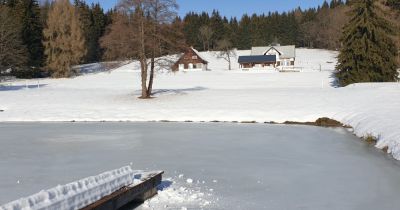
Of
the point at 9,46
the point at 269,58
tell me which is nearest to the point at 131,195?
the point at 9,46

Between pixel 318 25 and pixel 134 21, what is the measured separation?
115m

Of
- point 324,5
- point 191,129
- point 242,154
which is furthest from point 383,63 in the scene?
point 324,5

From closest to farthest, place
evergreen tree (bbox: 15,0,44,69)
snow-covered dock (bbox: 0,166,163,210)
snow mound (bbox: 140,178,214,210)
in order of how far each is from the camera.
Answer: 1. snow-covered dock (bbox: 0,166,163,210)
2. snow mound (bbox: 140,178,214,210)
3. evergreen tree (bbox: 15,0,44,69)

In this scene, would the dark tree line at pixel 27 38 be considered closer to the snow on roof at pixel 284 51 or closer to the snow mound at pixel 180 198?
the snow on roof at pixel 284 51

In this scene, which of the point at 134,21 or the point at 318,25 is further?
the point at 318,25

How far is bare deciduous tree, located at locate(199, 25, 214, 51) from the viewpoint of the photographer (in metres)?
134

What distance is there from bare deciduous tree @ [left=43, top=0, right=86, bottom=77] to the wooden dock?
62.2 meters

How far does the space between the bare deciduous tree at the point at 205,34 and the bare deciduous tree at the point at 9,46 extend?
243 ft

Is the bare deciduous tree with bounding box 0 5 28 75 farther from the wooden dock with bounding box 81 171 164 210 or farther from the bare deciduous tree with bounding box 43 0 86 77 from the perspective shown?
the wooden dock with bounding box 81 171 164 210

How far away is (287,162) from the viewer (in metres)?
13.0

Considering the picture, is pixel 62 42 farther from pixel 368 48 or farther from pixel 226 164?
pixel 226 164

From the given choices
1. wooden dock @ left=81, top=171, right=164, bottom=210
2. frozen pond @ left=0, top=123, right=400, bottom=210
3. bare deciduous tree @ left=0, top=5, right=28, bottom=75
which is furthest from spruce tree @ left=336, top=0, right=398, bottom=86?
bare deciduous tree @ left=0, top=5, right=28, bottom=75

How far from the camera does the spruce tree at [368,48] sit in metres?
42.3

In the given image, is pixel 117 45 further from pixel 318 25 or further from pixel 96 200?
pixel 318 25
